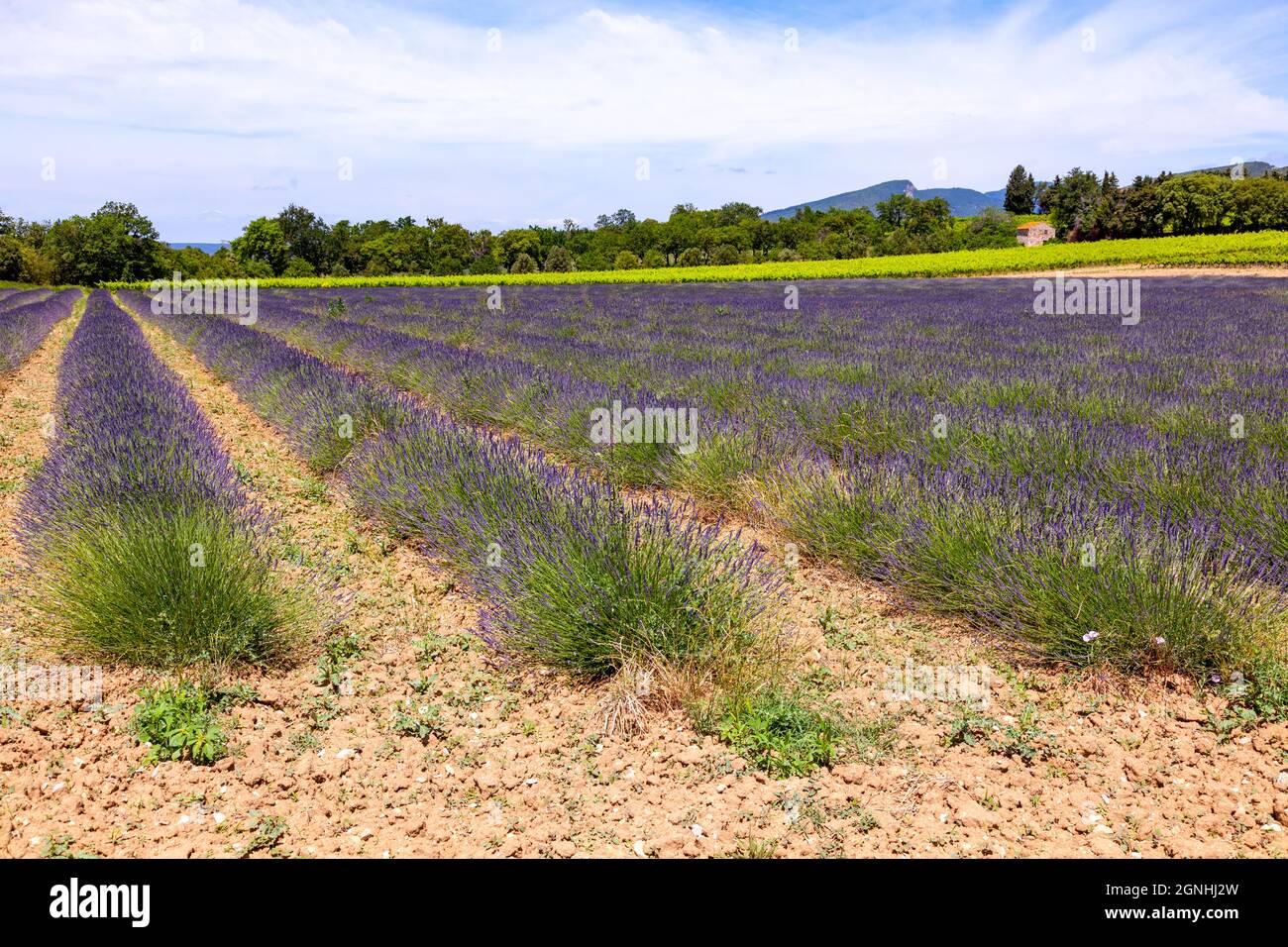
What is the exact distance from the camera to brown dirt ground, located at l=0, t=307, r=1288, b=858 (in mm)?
1889

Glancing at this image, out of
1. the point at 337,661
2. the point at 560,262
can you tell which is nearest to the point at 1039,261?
the point at 560,262

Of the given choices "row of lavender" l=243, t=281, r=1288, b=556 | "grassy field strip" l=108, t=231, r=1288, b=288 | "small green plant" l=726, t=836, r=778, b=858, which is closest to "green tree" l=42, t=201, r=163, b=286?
"grassy field strip" l=108, t=231, r=1288, b=288

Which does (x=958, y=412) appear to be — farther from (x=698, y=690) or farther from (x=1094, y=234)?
(x=1094, y=234)

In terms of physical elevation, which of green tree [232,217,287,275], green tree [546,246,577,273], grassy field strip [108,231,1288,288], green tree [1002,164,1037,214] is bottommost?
grassy field strip [108,231,1288,288]

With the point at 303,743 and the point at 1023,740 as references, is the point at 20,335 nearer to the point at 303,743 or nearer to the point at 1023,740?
the point at 303,743

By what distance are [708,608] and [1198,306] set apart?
57.2ft

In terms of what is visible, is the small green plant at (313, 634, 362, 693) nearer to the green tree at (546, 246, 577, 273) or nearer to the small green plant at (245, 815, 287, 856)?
the small green plant at (245, 815, 287, 856)

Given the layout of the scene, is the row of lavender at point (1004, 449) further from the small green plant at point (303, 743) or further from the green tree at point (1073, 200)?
the green tree at point (1073, 200)

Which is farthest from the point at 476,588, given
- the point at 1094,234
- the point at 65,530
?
the point at 1094,234

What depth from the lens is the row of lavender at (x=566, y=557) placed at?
266cm

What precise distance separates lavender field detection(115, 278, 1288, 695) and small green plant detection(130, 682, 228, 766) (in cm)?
133

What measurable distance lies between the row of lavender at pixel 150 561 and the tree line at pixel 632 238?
5588 centimetres

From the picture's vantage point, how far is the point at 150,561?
2.76m

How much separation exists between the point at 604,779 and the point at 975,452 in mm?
3309
